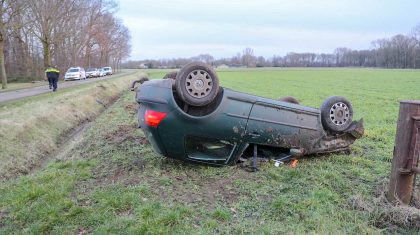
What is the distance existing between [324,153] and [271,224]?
2.90 m

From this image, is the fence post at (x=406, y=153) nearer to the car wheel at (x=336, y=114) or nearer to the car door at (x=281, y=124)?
the car door at (x=281, y=124)

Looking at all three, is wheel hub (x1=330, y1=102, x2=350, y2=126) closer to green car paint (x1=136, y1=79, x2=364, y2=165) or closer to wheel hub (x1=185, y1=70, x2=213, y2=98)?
green car paint (x1=136, y1=79, x2=364, y2=165)

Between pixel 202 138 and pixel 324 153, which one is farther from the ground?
pixel 202 138

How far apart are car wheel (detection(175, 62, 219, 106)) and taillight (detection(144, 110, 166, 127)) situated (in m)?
0.40

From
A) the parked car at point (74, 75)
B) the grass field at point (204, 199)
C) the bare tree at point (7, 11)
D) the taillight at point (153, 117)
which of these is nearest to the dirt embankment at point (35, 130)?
the grass field at point (204, 199)

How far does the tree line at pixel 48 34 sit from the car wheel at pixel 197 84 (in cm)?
2498

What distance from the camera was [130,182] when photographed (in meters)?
5.68

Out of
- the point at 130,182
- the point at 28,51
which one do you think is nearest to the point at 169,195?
the point at 130,182

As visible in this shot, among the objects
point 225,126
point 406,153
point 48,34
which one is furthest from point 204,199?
point 48,34

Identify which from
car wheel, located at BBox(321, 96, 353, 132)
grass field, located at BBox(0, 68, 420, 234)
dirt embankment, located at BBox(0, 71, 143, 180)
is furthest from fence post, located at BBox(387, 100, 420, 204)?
dirt embankment, located at BBox(0, 71, 143, 180)

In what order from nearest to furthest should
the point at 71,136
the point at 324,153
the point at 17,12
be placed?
the point at 324,153 → the point at 71,136 → the point at 17,12

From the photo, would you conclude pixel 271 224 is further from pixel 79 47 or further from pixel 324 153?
pixel 79 47

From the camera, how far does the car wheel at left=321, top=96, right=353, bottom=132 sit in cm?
633

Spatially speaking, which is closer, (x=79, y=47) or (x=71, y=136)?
(x=71, y=136)
